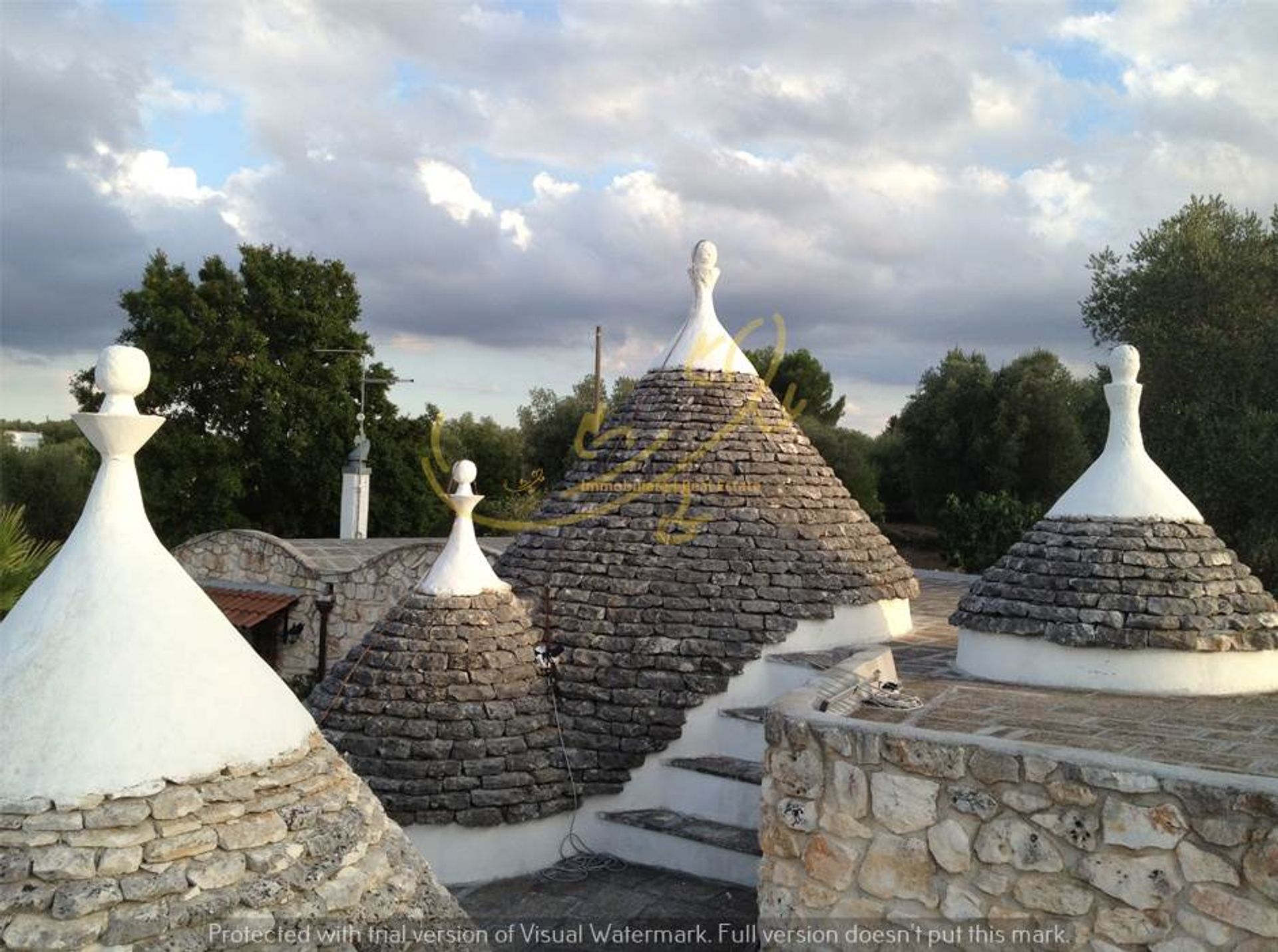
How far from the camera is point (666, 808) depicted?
820 centimetres

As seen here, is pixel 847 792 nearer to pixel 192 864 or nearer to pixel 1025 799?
pixel 1025 799

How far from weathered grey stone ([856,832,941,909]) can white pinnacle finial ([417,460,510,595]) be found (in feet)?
12.0

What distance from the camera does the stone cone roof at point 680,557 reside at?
327 inches

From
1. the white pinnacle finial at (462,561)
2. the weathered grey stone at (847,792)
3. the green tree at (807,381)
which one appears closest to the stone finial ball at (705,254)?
the white pinnacle finial at (462,561)

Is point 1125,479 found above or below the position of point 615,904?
above

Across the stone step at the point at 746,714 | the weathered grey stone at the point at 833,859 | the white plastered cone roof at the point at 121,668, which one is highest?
the white plastered cone roof at the point at 121,668

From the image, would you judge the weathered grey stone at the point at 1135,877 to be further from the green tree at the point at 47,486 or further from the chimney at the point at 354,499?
the green tree at the point at 47,486

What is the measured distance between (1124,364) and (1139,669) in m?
2.31

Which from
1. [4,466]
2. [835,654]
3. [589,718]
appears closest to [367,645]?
[589,718]

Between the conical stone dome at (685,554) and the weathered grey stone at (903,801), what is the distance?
304 centimetres

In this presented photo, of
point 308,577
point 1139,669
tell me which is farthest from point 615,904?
point 308,577

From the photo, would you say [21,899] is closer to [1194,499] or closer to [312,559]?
[312,559]

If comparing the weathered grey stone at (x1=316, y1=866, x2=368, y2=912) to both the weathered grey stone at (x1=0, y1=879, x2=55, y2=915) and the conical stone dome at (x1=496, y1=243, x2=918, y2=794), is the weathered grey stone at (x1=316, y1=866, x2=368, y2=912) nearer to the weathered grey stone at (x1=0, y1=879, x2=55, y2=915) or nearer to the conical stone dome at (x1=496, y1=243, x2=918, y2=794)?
the weathered grey stone at (x1=0, y1=879, x2=55, y2=915)

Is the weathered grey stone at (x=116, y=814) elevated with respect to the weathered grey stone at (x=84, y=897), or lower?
elevated
